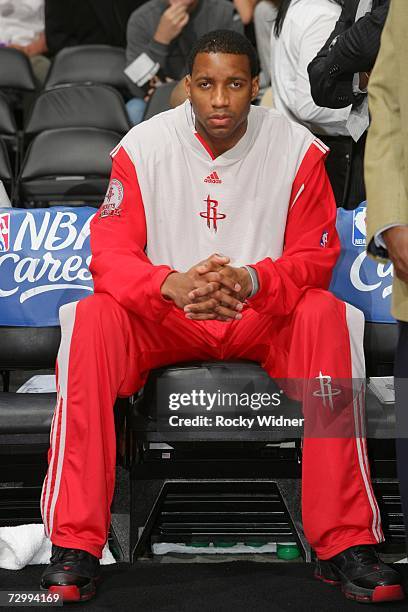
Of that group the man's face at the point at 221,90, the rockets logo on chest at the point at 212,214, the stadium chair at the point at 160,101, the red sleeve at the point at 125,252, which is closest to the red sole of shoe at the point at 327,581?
the red sleeve at the point at 125,252

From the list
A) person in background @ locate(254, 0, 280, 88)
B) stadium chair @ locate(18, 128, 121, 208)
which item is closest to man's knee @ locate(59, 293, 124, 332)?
stadium chair @ locate(18, 128, 121, 208)

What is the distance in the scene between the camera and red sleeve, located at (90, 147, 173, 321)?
2.82 metres

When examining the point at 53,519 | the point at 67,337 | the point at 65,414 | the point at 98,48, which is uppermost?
the point at 98,48

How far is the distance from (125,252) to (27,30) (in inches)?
146

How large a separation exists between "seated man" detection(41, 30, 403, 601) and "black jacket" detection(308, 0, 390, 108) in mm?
315

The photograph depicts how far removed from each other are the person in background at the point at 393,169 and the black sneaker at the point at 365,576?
1.81ft

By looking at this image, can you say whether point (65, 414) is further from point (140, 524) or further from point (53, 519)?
point (140, 524)

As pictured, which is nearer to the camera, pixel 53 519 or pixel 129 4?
pixel 53 519

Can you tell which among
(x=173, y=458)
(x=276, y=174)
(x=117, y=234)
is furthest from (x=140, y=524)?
(x=276, y=174)

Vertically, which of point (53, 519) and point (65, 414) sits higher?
point (65, 414)

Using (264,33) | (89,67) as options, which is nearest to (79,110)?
(89,67)

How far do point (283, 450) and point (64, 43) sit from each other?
3883 millimetres

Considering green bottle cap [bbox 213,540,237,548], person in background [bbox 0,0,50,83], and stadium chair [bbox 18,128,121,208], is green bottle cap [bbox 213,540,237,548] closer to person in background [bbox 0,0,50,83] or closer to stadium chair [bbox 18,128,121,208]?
stadium chair [bbox 18,128,121,208]

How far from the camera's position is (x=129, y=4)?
20.3 feet
